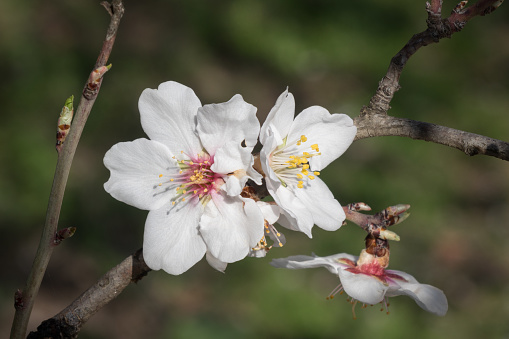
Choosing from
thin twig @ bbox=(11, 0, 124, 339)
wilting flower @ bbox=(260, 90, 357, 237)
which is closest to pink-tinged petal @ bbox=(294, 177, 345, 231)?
wilting flower @ bbox=(260, 90, 357, 237)

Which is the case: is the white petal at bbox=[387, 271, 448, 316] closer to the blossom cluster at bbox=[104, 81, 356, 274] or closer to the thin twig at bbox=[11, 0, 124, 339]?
the blossom cluster at bbox=[104, 81, 356, 274]

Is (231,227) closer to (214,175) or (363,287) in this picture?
(214,175)

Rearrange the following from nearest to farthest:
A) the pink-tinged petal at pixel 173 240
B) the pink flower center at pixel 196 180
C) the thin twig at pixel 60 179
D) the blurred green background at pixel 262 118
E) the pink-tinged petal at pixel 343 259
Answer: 1. the thin twig at pixel 60 179
2. the pink-tinged petal at pixel 173 240
3. the pink flower center at pixel 196 180
4. the pink-tinged petal at pixel 343 259
5. the blurred green background at pixel 262 118

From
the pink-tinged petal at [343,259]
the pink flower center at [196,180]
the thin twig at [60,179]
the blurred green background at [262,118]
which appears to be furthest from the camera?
the blurred green background at [262,118]

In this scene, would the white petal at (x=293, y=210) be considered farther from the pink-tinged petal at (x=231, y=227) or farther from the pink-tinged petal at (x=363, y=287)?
the pink-tinged petal at (x=363, y=287)

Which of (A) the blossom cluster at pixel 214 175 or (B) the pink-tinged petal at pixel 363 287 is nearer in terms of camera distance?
(A) the blossom cluster at pixel 214 175

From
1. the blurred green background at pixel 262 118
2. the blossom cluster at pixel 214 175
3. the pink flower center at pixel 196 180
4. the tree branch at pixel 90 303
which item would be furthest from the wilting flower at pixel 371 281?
the blurred green background at pixel 262 118

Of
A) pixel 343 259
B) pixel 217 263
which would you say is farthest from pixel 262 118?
pixel 217 263
